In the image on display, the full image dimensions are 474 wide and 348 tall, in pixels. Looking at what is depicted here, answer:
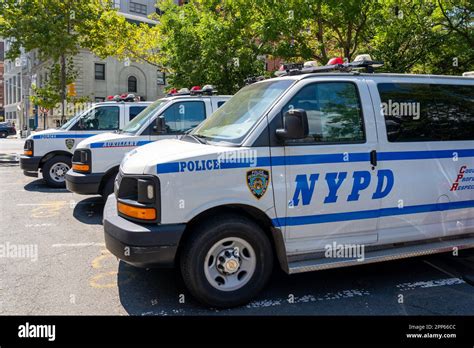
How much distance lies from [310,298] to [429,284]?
55.3 inches

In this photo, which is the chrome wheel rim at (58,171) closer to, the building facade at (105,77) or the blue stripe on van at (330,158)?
the blue stripe on van at (330,158)

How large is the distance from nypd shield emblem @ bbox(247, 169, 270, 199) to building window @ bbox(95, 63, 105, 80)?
141 feet

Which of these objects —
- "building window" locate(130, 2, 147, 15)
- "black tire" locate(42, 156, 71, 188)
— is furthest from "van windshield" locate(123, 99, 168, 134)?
"building window" locate(130, 2, 147, 15)

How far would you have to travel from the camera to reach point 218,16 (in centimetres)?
1839

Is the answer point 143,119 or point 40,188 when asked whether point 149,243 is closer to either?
point 143,119

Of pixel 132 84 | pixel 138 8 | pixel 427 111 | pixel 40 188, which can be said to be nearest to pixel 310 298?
pixel 427 111

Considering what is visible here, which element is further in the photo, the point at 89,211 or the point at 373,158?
the point at 89,211

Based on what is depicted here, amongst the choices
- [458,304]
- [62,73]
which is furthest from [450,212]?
[62,73]

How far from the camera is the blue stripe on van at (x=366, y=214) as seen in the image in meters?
4.02

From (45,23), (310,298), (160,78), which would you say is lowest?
(310,298)

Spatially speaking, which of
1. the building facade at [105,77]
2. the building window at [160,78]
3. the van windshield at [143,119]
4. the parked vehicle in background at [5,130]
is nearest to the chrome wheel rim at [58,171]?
the van windshield at [143,119]

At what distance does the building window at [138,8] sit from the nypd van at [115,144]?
50.8m

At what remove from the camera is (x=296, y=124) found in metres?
3.79

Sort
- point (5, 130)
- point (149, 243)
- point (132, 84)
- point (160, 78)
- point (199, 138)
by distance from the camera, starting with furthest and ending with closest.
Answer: point (160, 78)
point (132, 84)
point (5, 130)
point (199, 138)
point (149, 243)
